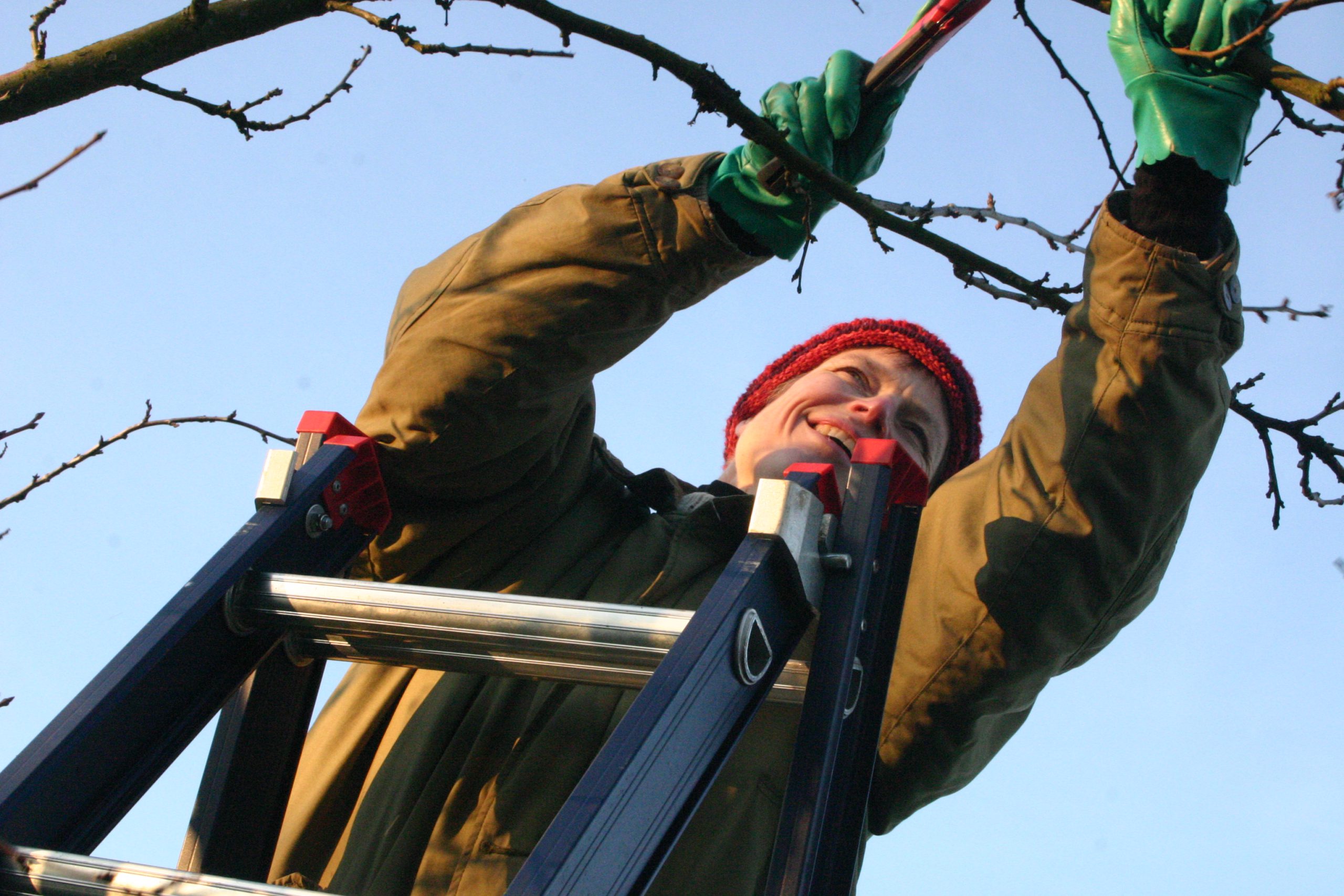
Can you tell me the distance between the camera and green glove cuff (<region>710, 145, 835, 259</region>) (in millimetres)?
2135

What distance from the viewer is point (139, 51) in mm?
1828

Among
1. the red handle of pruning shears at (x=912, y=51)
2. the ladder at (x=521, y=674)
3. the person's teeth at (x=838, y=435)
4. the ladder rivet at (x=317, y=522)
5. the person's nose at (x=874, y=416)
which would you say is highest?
the person's nose at (x=874, y=416)

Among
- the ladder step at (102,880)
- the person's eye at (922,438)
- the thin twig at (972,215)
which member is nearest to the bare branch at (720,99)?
the thin twig at (972,215)

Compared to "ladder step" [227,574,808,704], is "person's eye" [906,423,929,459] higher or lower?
higher

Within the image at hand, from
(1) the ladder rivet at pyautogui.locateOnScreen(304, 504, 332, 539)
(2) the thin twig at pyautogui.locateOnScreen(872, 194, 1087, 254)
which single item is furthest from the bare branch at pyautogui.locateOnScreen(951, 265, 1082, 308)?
(1) the ladder rivet at pyautogui.locateOnScreen(304, 504, 332, 539)

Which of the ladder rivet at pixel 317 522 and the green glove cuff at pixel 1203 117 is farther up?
the green glove cuff at pixel 1203 117

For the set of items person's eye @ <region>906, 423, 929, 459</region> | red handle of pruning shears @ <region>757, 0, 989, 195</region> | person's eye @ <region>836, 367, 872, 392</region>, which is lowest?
red handle of pruning shears @ <region>757, 0, 989, 195</region>

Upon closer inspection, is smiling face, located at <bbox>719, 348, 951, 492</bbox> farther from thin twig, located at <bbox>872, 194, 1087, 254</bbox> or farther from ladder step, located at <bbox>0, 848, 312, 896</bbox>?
ladder step, located at <bbox>0, 848, 312, 896</bbox>

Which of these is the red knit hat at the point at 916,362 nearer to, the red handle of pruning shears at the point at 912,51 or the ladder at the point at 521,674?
the red handle of pruning shears at the point at 912,51

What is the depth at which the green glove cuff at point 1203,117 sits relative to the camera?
1.92 meters

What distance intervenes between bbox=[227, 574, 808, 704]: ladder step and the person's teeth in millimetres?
1708

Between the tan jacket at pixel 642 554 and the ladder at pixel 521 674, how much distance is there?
0.99 feet

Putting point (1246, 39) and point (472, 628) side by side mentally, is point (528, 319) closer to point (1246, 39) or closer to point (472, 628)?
point (472, 628)

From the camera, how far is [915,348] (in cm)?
358
